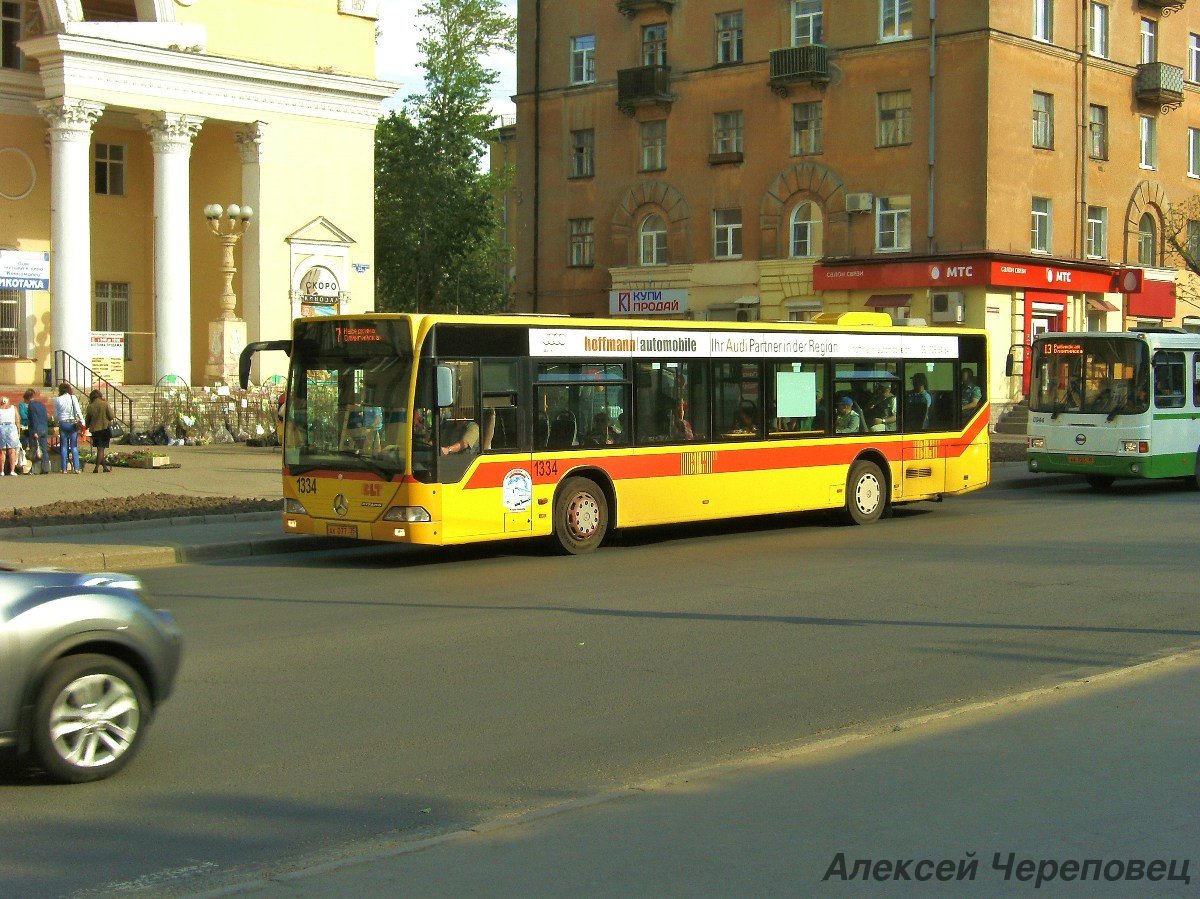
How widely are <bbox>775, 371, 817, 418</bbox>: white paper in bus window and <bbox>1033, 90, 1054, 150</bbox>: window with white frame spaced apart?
27938 millimetres

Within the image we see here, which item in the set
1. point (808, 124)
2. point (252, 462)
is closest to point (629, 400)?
point (252, 462)

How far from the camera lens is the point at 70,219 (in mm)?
34844

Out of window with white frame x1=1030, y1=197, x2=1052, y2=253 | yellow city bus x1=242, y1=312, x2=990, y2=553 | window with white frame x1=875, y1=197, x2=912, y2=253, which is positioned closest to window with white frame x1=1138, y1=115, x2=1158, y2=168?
window with white frame x1=1030, y1=197, x2=1052, y2=253

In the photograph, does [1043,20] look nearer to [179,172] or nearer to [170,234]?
[179,172]

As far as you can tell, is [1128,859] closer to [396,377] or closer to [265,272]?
[396,377]

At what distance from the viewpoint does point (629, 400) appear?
17.1 metres

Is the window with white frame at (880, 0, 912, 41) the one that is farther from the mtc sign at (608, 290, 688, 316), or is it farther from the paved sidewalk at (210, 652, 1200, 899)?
the paved sidewalk at (210, 652, 1200, 899)

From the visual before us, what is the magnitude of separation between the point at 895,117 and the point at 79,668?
40.9m

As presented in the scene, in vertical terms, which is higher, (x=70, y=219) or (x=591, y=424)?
(x=70, y=219)

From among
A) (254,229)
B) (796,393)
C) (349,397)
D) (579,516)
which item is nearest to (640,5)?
(254,229)

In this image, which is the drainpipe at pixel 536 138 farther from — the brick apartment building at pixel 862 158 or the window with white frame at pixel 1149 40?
the window with white frame at pixel 1149 40

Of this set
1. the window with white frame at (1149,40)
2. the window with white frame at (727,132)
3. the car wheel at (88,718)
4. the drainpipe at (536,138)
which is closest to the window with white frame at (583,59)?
the drainpipe at (536,138)

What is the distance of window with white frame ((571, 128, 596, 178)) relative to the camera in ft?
168

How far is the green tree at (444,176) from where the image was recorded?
2442 inches
